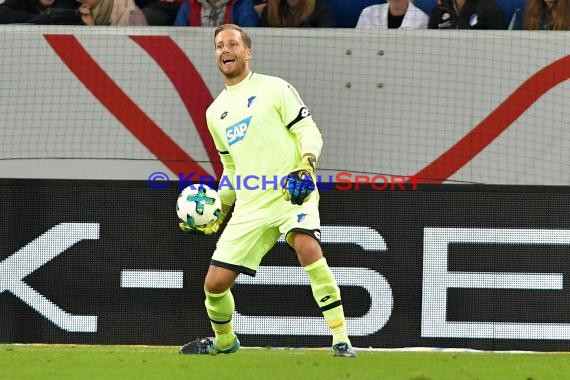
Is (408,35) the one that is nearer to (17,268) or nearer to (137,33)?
(137,33)

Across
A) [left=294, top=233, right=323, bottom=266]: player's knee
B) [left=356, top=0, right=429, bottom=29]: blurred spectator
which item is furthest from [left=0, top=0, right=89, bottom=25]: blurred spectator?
[left=294, top=233, right=323, bottom=266]: player's knee

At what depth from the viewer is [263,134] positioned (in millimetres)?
6922

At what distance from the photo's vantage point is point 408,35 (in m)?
9.50

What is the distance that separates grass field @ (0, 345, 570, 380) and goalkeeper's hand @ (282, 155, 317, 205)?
2.91 ft

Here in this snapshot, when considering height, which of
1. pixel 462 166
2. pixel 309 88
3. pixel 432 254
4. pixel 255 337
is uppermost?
pixel 309 88

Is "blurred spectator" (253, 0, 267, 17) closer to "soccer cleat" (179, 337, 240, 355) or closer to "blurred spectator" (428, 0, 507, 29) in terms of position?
"blurred spectator" (428, 0, 507, 29)

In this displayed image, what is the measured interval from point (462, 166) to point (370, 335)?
1.62 meters

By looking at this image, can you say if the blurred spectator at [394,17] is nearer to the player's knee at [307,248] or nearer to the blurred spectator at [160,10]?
the blurred spectator at [160,10]

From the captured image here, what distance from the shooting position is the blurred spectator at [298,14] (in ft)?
32.6

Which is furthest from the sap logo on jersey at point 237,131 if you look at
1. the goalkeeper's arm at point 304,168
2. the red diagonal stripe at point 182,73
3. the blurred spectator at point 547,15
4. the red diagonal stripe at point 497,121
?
the blurred spectator at point 547,15

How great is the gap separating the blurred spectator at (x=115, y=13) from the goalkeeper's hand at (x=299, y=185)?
13.0 feet

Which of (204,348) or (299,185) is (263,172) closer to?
(299,185)

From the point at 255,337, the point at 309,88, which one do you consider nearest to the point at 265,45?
the point at 309,88

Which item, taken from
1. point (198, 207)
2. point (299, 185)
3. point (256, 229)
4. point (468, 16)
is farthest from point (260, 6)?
point (299, 185)
